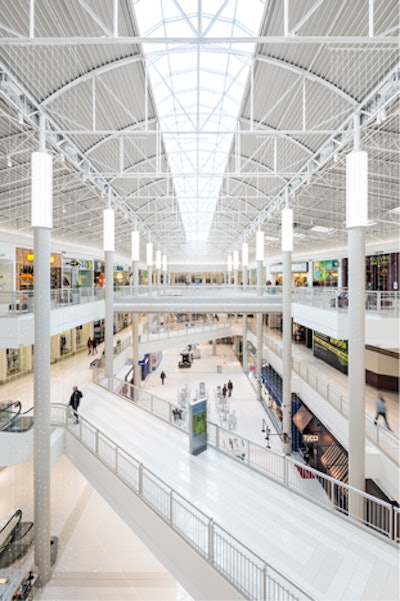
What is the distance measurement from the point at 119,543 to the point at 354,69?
14.8 metres

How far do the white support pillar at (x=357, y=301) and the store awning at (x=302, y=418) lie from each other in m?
7.79

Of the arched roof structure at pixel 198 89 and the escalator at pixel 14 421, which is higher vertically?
the arched roof structure at pixel 198 89

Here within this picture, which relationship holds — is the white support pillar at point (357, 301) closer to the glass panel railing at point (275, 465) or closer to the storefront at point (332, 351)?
the glass panel railing at point (275, 465)

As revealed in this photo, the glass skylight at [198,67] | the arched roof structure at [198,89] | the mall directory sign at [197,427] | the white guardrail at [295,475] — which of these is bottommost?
the white guardrail at [295,475]

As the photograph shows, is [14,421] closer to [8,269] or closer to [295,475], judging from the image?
[295,475]

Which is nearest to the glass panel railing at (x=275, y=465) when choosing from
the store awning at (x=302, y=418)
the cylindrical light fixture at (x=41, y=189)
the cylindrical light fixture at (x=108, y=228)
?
the store awning at (x=302, y=418)

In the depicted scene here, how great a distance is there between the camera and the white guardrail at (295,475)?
6.47 m

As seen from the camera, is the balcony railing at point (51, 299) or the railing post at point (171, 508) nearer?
the railing post at point (171, 508)

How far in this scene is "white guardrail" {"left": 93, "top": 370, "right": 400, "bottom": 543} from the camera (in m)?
6.47

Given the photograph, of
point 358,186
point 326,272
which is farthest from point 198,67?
point 326,272

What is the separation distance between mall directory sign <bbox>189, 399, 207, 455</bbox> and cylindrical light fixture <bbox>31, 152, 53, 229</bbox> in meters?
6.08

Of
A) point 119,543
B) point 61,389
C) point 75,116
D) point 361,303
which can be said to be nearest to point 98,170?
point 75,116

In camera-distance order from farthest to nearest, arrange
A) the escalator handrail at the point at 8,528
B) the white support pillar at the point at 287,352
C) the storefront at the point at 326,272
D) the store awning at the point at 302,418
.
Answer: the storefront at the point at 326,272 → the store awning at the point at 302,418 → the white support pillar at the point at 287,352 → the escalator handrail at the point at 8,528

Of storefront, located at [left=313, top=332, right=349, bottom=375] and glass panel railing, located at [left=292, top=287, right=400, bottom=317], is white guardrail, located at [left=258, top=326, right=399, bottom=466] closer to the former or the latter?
storefront, located at [left=313, top=332, right=349, bottom=375]
